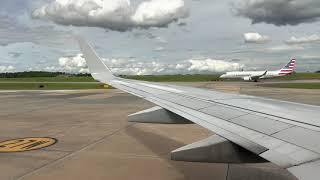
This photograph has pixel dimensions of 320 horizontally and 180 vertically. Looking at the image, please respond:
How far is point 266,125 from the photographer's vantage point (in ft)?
11.3

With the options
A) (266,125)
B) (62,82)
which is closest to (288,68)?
(62,82)

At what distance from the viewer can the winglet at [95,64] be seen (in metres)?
8.77

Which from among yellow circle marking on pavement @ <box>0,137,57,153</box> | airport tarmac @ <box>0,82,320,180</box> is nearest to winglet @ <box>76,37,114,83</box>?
airport tarmac @ <box>0,82,320,180</box>

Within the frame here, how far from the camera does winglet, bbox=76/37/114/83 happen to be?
8.77m

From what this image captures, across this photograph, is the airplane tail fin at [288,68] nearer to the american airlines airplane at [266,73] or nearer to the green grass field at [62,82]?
the american airlines airplane at [266,73]

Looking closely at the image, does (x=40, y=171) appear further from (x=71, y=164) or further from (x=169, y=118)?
(x=169, y=118)

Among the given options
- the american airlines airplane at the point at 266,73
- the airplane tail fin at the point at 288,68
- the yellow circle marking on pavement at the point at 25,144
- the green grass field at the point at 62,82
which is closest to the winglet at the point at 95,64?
the yellow circle marking on pavement at the point at 25,144

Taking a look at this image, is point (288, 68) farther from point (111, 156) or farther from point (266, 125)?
point (266, 125)

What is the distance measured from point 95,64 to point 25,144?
3.34m

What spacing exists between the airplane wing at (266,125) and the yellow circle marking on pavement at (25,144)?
5146 millimetres

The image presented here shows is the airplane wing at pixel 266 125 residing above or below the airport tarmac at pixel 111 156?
above

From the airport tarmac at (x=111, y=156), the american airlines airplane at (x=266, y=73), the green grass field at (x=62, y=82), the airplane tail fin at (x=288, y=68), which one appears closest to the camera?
the airport tarmac at (x=111, y=156)

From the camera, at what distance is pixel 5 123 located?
45.6ft

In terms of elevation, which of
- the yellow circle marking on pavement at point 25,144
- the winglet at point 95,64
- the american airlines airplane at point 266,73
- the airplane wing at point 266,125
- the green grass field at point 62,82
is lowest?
the green grass field at point 62,82
